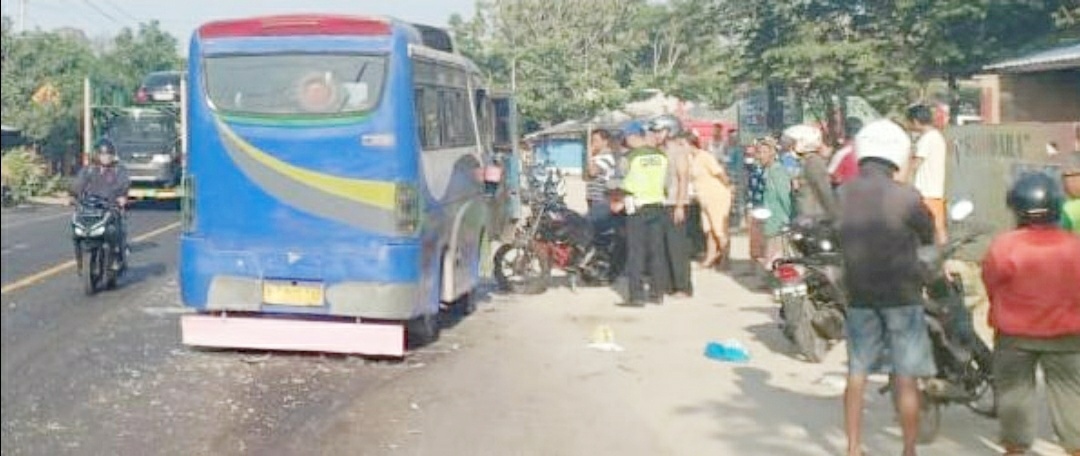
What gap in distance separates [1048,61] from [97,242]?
43.0 ft

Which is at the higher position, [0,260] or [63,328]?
[0,260]

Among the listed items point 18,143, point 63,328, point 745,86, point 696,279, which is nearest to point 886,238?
point 18,143

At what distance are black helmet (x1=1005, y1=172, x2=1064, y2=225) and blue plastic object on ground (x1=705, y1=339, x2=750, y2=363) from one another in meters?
3.85

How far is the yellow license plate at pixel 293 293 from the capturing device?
32.1 ft

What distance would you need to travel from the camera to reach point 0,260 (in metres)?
2.47

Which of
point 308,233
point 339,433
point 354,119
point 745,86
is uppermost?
point 745,86

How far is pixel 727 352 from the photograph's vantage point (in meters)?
9.87

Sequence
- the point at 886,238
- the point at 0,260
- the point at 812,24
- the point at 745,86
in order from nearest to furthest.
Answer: the point at 0,260 < the point at 886,238 < the point at 812,24 < the point at 745,86

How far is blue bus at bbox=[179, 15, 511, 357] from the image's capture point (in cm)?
970

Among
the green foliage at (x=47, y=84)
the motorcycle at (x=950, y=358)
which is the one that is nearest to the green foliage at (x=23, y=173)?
the green foliage at (x=47, y=84)

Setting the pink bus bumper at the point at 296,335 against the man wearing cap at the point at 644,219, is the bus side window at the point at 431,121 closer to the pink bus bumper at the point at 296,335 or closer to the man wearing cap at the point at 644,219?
the pink bus bumper at the point at 296,335

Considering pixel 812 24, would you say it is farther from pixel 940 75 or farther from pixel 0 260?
pixel 0 260

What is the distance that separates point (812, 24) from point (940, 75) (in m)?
2.89

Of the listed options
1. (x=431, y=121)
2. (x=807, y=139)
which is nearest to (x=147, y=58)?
(x=431, y=121)
